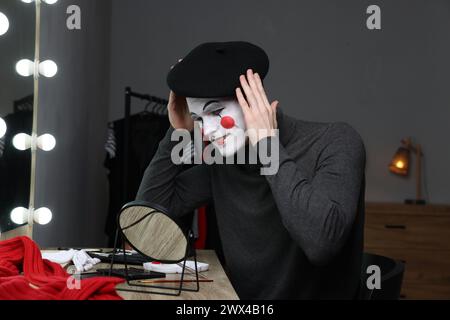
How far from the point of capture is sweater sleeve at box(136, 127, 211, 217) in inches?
52.7

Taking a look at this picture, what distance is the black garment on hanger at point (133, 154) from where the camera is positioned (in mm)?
2559

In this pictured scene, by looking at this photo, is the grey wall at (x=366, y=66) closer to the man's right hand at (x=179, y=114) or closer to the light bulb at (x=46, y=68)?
the light bulb at (x=46, y=68)

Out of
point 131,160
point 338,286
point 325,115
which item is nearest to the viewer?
point 338,286

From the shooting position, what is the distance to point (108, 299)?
0.76 metres

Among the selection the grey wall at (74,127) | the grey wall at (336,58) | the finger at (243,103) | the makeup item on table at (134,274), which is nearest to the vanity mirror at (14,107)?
the grey wall at (74,127)

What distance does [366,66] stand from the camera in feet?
12.2

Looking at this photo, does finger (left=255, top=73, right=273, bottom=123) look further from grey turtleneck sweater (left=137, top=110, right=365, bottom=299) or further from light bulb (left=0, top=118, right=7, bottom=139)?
light bulb (left=0, top=118, right=7, bottom=139)

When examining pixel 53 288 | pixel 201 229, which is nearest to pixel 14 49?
pixel 53 288

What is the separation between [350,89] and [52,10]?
2449mm

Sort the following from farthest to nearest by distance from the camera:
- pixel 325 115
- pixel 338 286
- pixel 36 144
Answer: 1. pixel 325 115
2. pixel 36 144
3. pixel 338 286

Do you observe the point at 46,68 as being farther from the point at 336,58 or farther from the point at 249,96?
the point at 336,58

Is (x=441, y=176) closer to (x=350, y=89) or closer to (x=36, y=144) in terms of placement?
(x=350, y=89)

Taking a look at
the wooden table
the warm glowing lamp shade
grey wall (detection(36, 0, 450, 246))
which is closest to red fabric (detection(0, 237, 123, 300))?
the wooden table
